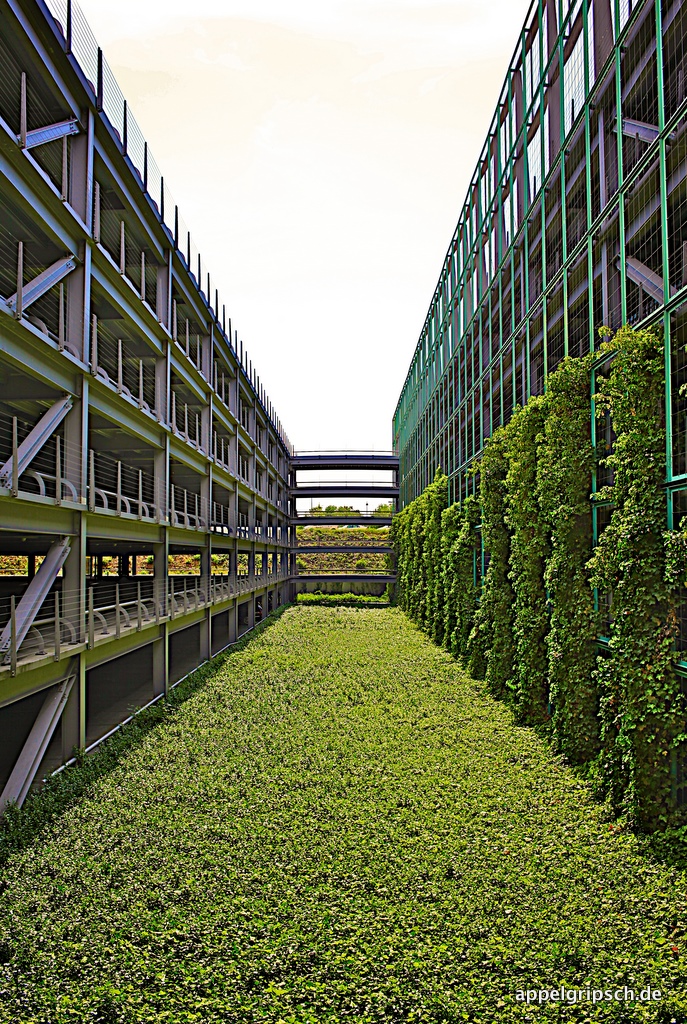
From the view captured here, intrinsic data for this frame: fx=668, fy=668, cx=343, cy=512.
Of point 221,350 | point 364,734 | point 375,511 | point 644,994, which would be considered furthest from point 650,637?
point 375,511

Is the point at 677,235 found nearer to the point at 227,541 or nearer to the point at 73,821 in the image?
the point at 73,821

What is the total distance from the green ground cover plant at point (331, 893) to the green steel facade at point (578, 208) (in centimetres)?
376

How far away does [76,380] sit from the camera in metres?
9.51

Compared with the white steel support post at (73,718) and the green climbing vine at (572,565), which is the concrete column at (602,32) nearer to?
the green climbing vine at (572,565)

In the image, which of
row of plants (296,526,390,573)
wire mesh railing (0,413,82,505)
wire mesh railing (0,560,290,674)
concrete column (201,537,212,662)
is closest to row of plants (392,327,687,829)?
wire mesh railing (0,560,290,674)

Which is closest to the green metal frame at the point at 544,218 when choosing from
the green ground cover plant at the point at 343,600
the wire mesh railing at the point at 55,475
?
the wire mesh railing at the point at 55,475

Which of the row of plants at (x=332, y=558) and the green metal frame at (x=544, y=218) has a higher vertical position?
the green metal frame at (x=544, y=218)

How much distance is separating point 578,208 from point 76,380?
8294 mm

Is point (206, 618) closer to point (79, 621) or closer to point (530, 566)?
point (79, 621)

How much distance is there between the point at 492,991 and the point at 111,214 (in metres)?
12.7

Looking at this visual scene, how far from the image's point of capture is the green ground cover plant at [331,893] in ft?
14.8

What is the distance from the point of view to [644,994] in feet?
15.0

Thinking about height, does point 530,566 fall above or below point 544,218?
below

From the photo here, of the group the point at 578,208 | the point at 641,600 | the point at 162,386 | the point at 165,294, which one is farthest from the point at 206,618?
the point at 641,600
